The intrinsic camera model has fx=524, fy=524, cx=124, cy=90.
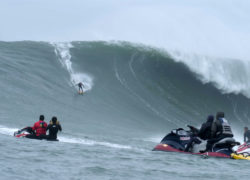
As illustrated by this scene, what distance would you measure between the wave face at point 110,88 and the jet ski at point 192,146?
483 centimetres

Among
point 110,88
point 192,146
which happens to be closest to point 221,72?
point 110,88

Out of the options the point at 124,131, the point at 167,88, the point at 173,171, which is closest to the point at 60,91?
the point at 124,131

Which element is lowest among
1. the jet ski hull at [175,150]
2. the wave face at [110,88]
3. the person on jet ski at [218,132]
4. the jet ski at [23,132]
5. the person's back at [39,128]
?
the jet ski hull at [175,150]

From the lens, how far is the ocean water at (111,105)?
1044cm

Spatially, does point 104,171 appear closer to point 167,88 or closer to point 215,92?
point 167,88

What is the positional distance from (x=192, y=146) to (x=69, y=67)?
15825mm

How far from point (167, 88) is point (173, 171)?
20371mm

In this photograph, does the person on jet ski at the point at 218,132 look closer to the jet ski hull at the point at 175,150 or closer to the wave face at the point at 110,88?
the jet ski hull at the point at 175,150

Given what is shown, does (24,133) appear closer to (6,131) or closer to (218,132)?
(6,131)

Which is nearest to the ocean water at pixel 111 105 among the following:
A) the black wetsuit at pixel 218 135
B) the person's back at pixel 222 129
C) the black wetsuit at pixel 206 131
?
the black wetsuit at pixel 218 135

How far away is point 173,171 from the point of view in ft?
34.2

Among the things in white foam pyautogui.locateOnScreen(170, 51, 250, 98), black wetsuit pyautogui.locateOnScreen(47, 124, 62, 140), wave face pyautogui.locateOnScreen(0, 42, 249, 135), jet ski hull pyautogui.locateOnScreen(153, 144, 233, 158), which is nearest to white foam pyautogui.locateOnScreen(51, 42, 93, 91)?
wave face pyautogui.locateOnScreen(0, 42, 249, 135)

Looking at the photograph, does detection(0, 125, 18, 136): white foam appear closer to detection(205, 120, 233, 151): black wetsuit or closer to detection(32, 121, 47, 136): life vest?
detection(32, 121, 47, 136): life vest

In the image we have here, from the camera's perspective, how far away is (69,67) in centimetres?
2984
